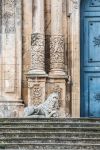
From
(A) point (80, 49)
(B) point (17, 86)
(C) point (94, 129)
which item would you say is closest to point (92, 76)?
(A) point (80, 49)

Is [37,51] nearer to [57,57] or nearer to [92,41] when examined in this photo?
[57,57]

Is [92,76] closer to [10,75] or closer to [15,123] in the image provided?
[10,75]

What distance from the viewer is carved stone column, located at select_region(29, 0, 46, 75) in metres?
21.1

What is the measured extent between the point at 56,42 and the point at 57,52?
0.29m

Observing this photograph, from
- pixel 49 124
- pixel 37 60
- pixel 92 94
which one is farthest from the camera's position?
pixel 92 94

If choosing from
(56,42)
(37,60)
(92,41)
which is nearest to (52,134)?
(37,60)

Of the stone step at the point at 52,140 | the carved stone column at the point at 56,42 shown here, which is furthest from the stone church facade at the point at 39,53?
the stone step at the point at 52,140

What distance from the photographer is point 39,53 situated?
21.1 metres

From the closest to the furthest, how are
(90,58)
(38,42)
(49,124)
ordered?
1. (49,124)
2. (38,42)
3. (90,58)

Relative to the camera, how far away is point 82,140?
16.7 m

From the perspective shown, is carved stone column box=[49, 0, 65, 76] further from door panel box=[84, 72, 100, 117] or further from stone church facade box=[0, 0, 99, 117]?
door panel box=[84, 72, 100, 117]

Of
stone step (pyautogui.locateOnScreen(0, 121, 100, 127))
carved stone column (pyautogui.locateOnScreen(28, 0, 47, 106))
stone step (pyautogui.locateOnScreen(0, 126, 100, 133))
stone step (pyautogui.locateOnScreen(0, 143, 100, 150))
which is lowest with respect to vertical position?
stone step (pyautogui.locateOnScreen(0, 143, 100, 150))

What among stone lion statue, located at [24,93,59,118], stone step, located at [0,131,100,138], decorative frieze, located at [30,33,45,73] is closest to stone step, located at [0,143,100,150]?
stone step, located at [0,131,100,138]

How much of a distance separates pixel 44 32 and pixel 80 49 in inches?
46.8
